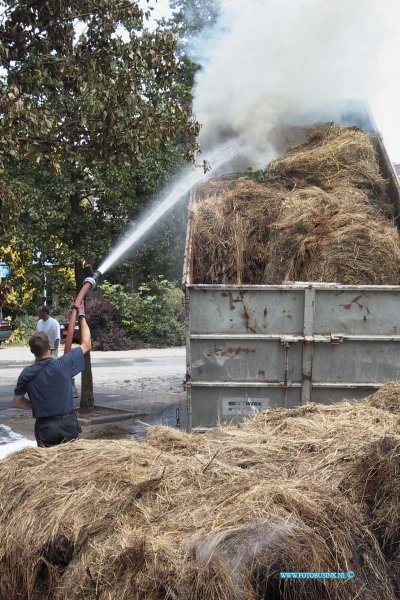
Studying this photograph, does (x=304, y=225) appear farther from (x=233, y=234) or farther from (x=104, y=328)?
(x=104, y=328)

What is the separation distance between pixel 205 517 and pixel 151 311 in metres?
23.6

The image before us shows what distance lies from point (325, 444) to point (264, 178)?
5835 mm

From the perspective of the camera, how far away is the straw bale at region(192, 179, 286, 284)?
859 cm

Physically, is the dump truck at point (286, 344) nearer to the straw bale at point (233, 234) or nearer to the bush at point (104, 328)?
the straw bale at point (233, 234)

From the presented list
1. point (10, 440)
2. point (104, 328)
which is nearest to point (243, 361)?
point (10, 440)

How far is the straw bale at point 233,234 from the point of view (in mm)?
8586

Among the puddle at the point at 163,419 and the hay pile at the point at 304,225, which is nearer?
the hay pile at the point at 304,225

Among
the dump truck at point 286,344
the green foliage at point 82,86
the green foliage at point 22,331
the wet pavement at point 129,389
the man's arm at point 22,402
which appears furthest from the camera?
the green foliage at point 22,331

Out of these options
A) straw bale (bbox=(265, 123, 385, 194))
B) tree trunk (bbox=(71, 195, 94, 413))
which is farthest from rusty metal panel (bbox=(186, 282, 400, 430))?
tree trunk (bbox=(71, 195, 94, 413))

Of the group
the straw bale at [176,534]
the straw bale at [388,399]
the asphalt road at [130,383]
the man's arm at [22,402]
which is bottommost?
the asphalt road at [130,383]

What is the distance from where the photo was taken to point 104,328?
26766mm

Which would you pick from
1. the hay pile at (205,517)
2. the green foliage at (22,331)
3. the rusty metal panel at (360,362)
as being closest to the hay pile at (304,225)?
the rusty metal panel at (360,362)

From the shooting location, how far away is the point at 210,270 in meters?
8.61

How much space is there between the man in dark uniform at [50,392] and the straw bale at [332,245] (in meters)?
2.93
